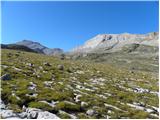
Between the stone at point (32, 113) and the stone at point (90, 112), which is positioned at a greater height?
the stone at point (32, 113)

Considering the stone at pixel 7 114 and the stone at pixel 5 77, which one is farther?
the stone at pixel 5 77

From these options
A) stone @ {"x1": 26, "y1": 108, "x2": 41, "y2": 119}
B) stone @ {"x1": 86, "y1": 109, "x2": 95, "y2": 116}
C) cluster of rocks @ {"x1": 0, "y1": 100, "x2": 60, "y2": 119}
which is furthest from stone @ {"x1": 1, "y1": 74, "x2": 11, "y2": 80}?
stone @ {"x1": 86, "y1": 109, "x2": 95, "y2": 116}

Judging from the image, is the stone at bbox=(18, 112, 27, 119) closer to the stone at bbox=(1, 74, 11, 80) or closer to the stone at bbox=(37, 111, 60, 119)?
the stone at bbox=(37, 111, 60, 119)

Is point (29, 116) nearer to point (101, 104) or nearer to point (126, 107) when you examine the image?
point (101, 104)

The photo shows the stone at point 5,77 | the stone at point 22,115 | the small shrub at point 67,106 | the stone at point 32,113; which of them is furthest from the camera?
the stone at point 5,77

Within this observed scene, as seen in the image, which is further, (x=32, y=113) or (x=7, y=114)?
(x=32, y=113)

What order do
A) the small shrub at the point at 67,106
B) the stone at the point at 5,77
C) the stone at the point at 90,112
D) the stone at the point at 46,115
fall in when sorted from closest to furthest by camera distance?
the stone at the point at 46,115 < the stone at the point at 90,112 < the small shrub at the point at 67,106 < the stone at the point at 5,77

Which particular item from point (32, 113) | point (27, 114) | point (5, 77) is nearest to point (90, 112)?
point (32, 113)

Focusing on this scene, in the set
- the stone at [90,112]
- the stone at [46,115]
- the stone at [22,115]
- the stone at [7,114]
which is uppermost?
the stone at [7,114]

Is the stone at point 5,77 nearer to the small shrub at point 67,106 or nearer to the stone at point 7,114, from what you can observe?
the small shrub at point 67,106

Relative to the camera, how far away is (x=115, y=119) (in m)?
20.9

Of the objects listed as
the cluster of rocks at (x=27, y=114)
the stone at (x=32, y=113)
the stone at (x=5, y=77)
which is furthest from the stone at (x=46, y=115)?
the stone at (x=5, y=77)

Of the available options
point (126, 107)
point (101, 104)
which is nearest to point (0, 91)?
point (101, 104)

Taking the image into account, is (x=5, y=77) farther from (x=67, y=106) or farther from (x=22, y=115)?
(x=22, y=115)
